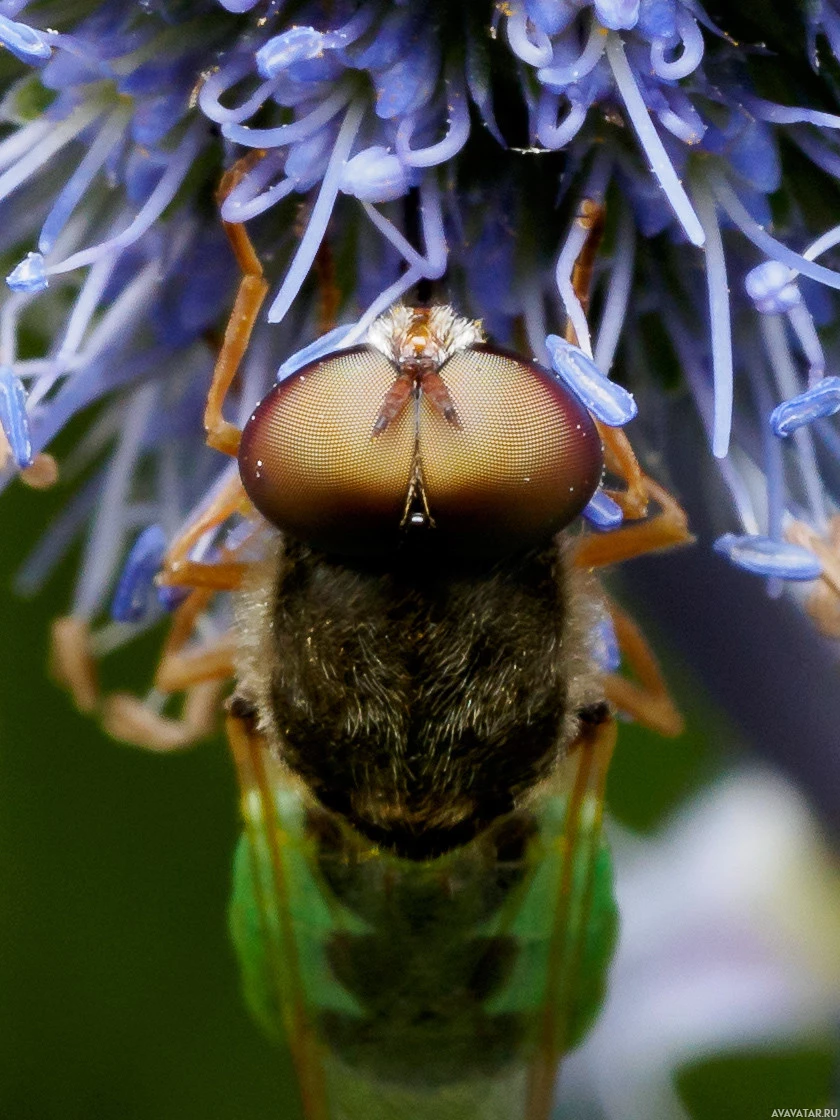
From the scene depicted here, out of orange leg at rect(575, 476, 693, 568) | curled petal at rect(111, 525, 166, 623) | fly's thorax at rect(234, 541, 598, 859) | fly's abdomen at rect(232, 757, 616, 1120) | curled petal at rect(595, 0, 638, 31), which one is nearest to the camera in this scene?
fly's thorax at rect(234, 541, 598, 859)

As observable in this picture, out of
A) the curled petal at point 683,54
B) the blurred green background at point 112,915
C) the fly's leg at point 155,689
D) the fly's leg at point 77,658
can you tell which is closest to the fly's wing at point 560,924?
the fly's leg at point 155,689

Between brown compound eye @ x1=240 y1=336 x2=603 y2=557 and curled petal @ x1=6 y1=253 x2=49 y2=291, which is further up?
curled petal @ x1=6 y1=253 x2=49 y2=291

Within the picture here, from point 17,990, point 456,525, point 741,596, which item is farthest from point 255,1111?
point 456,525

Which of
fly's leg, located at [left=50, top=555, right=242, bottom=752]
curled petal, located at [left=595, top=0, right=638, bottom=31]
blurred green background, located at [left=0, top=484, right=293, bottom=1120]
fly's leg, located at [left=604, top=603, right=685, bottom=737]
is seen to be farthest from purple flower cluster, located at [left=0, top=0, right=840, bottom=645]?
blurred green background, located at [left=0, top=484, right=293, bottom=1120]

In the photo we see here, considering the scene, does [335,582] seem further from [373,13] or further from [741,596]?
[741,596]

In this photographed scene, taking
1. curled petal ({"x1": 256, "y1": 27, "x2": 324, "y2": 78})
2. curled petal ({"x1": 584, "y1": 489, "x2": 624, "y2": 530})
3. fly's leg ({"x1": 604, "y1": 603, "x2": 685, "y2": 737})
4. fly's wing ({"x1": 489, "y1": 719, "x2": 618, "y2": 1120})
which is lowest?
fly's leg ({"x1": 604, "y1": 603, "x2": 685, "y2": 737})

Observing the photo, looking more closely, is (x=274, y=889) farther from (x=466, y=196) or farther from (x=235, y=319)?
(x=466, y=196)

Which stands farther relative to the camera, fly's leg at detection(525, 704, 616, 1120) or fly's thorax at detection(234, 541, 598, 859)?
fly's leg at detection(525, 704, 616, 1120)

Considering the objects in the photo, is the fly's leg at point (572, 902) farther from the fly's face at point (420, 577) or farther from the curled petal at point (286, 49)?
the curled petal at point (286, 49)

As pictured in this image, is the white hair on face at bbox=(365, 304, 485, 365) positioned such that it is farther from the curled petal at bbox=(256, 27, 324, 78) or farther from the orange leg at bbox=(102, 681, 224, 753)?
the orange leg at bbox=(102, 681, 224, 753)
